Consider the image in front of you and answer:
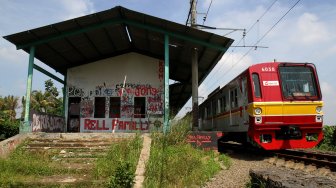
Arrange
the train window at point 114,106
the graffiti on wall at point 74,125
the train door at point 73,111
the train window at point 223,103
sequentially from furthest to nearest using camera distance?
the graffiti on wall at point 74,125, the train door at point 73,111, the train window at point 114,106, the train window at point 223,103

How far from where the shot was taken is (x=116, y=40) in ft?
61.6

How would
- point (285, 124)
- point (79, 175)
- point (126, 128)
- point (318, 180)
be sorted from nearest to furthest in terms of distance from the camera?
1. point (318, 180)
2. point (79, 175)
3. point (285, 124)
4. point (126, 128)

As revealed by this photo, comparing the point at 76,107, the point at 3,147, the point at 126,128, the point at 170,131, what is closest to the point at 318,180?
the point at 170,131

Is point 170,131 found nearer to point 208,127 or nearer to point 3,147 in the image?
point 3,147

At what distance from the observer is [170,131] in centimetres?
1296

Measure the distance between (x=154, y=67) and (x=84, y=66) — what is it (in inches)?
151

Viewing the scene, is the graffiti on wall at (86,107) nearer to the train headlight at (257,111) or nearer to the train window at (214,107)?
the train window at (214,107)

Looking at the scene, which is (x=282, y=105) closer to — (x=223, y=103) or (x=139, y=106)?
(x=223, y=103)

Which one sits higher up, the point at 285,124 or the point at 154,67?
the point at 154,67

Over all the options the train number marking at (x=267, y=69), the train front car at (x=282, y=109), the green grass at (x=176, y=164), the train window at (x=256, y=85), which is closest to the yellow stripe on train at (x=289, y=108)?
the train front car at (x=282, y=109)

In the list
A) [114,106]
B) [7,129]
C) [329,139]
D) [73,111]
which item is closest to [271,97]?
[114,106]

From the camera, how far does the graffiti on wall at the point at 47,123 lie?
1598 cm

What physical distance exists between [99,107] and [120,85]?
64.5 inches

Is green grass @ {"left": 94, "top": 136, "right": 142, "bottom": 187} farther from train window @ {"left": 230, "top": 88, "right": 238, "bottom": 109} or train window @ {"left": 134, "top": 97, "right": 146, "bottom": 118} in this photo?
train window @ {"left": 134, "top": 97, "right": 146, "bottom": 118}
